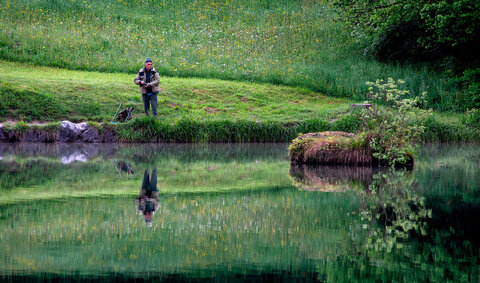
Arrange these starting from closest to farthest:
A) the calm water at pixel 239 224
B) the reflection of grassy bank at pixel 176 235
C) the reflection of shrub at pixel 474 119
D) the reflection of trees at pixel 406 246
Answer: the reflection of trees at pixel 406 246, the calm water at pixel 239 224, the reflection of grassy bank at pixel 176 235, the reflection of shrub at pixel 474 119

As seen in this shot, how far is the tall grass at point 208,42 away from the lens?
29172 mm

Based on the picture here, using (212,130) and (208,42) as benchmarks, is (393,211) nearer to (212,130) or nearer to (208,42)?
(212,130)

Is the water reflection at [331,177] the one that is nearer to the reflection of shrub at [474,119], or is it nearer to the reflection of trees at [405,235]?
the reflection of trees at [405,235]

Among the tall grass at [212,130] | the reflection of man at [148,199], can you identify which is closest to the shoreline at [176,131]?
the tall grass at [212,130]

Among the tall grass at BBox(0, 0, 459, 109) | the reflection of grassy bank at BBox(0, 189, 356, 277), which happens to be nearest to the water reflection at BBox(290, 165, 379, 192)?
the reflection of grassy bank at BBox(0, 189, 356, 277)

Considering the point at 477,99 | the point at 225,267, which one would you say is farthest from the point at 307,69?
the point at 225,267

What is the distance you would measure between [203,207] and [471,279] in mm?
4321

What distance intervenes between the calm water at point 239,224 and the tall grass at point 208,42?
15408 mm

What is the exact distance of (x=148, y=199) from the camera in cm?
954

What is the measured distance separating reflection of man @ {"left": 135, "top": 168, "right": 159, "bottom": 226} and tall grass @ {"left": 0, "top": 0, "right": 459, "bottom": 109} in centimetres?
1761

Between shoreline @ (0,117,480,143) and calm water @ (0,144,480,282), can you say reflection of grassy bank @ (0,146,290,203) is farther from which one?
shoreline @ (0,117,480,143)

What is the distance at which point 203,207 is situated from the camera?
8797 millimetres

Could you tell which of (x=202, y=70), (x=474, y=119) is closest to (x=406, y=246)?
(x=474, y=119)

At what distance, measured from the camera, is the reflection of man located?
829 centimetres
